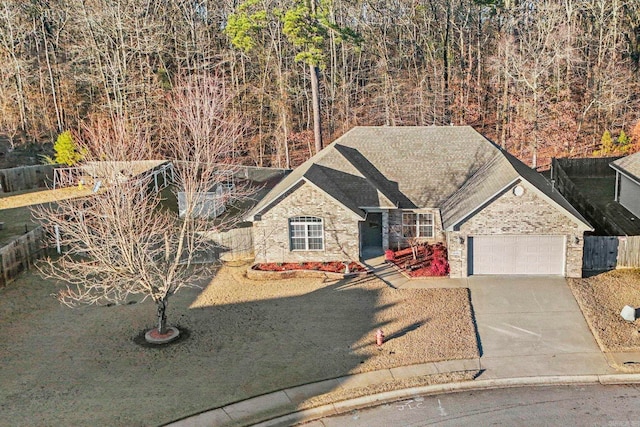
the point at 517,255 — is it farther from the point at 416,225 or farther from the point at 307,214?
the point at 307,214

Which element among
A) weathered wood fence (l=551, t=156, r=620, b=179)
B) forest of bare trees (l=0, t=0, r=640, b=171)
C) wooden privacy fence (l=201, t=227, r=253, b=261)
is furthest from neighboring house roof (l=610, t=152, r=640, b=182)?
wooden privacy fence (l=201, t=227, r=253, b=261)

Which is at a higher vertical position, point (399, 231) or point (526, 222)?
point (526, 222)

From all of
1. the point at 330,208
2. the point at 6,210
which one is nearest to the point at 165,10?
the point at 6,210

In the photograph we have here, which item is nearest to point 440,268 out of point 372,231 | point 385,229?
point 385,229

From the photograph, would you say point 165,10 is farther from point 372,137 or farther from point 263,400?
point 263,400

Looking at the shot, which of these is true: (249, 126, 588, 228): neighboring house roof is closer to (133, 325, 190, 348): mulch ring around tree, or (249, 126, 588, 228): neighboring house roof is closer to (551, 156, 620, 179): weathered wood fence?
(133, 325, 190, 348): mulch ring around tree
